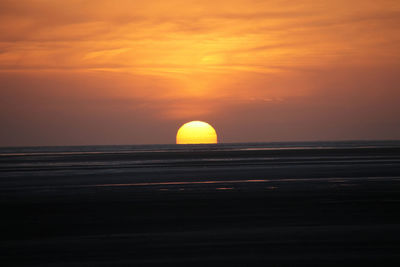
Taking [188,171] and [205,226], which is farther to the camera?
[188,171]

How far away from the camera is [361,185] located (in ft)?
85.3

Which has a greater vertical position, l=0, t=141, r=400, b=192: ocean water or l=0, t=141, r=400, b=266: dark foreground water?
l=0, t=141, r=400, b=192: ocean water

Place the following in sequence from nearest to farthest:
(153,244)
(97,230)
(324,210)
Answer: (153,244), (97,230), (324,210)

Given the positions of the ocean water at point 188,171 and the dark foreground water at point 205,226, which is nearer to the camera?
the dark foreground water at point 205,226

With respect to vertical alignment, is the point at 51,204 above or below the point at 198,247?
above

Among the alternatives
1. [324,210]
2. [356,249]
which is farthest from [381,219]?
[356,249]

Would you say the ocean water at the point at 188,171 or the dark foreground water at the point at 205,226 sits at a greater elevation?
the ocean water at the point at 188,171

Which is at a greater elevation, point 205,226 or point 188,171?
point 188,171

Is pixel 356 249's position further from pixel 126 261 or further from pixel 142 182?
pixel 142 182

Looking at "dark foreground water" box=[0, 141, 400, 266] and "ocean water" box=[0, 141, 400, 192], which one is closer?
"dark foreground water" box=[0, 141, 400, 266]

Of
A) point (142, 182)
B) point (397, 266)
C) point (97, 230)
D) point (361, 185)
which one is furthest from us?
point (142, 182)

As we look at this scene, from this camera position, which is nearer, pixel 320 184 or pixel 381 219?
pixel 381 219

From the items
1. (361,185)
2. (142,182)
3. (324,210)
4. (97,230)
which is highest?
(142,182)

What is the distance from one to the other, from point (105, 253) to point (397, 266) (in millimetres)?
5628
